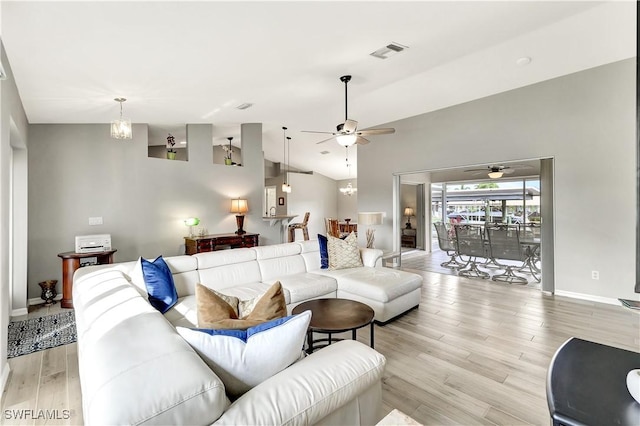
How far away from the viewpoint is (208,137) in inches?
229

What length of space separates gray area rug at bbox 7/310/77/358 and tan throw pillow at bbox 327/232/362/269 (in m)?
2.96

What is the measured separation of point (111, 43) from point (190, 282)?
7.38 feet

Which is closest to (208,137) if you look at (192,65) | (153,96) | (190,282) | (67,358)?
(153,96)

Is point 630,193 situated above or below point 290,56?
below

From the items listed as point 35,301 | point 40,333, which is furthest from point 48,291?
point 40,333

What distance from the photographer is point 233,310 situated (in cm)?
162

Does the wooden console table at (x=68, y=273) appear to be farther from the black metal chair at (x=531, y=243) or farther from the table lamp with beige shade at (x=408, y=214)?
the table lamp with beige shade at (x=408, y=214)

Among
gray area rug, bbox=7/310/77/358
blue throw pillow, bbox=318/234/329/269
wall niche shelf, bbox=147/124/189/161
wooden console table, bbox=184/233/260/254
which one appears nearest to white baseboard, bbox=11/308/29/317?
gray area rug, bbox=7/310/77/358

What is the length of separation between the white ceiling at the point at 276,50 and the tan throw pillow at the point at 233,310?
207cm

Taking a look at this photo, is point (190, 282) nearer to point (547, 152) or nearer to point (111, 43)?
point (111, 43)

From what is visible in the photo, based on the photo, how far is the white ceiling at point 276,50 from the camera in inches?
90.1

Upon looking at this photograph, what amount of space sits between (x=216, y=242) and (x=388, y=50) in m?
4.13

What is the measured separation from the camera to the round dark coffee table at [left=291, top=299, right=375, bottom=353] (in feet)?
7.44

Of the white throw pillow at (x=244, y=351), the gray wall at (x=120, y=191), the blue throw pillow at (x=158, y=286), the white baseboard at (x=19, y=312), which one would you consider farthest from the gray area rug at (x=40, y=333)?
the white throw pillow at (x=244, y=351)
